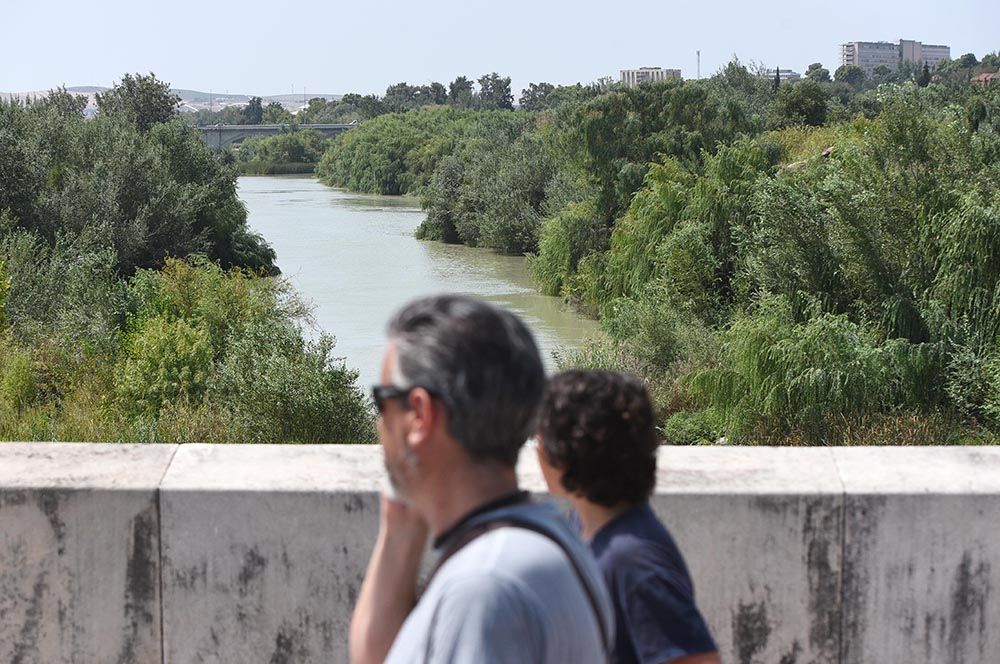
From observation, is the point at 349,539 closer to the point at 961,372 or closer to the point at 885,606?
the point at 885,606

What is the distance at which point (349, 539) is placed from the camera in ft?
9.43

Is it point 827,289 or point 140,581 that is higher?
point 140,581

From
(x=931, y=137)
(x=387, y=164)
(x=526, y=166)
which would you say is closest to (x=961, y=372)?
(x=931, y=137)

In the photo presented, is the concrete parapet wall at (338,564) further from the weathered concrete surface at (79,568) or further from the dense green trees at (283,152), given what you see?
the dense green trees at (283,152)

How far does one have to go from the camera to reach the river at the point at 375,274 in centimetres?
3247

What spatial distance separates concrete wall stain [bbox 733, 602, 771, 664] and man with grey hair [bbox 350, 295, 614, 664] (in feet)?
4.95

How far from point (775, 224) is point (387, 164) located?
235 feet

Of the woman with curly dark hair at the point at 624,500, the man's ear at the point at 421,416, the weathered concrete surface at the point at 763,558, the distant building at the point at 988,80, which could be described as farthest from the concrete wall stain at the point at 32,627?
the distant building at the point at 988,80

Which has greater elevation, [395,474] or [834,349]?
[395,474]

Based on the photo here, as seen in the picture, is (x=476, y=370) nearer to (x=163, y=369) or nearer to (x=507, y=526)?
(x=507, y=526)

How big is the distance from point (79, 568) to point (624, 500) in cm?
150

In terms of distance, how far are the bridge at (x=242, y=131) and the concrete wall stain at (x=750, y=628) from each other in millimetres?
91364

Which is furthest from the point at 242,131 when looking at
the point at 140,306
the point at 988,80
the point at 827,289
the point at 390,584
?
the point at 390,584

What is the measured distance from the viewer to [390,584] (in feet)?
5.17
